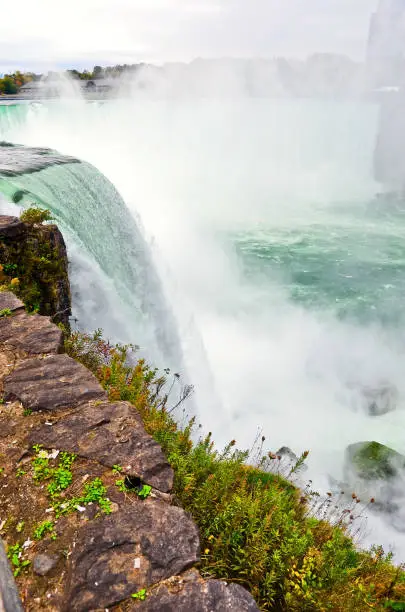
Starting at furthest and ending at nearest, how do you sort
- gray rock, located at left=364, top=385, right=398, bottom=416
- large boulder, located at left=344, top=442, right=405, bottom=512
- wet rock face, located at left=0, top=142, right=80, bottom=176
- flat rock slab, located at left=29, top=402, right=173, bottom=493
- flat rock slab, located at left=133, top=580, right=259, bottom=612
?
gray rock, located at left=364, top=385, right=398, bottom=416 < wet rock face, located at left=0, top=142, right=80, bottom=176 < large boulder, located at left=344, top=442, right=405, bottom=512 < flat rock slab, located at left=29, top=402, right=173, bottom=493 < flat rock slab, located at left=133, top=580, right=259, bottom=612

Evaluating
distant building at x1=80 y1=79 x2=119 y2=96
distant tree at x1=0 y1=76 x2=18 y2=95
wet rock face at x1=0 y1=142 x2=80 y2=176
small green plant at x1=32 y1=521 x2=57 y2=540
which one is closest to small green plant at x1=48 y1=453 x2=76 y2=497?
small green plant at x1=32 y1=521 x2=57 y2=540

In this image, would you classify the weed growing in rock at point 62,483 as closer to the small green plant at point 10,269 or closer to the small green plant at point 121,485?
the small green plant at point 121,485

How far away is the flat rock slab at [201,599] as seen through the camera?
6.72ft

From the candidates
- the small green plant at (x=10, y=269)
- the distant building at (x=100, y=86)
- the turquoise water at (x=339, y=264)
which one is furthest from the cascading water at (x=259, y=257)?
the distant building at (x=100, y=86)

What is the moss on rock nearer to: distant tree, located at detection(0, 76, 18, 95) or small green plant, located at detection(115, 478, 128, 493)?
small green plant, located at detection(115, 478, 128, 493)

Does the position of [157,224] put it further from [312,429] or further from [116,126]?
[116,126]

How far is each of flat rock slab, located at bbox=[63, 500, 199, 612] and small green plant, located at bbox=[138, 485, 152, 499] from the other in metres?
0.04

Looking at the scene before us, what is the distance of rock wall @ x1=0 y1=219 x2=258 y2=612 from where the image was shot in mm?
2088

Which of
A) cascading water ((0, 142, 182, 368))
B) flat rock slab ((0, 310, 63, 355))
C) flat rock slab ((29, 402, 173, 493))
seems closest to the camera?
flat rock slab ((29, 402, 173, 493))

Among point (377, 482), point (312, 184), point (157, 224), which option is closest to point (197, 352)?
point (377, 482)

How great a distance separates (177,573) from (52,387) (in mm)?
1753

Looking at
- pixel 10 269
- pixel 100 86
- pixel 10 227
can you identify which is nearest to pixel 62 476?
pixel 10 269

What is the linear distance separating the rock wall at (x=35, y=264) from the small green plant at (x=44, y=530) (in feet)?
11.3

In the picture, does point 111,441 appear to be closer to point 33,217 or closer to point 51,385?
point 51,385
